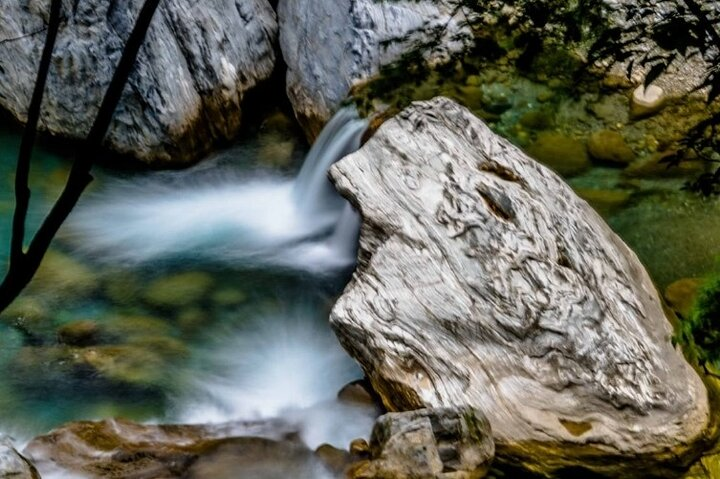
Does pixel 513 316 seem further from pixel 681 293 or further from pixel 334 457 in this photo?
pixel 681 293

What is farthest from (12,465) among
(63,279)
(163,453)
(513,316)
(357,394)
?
(513,316)

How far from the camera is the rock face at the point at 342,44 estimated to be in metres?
6.92

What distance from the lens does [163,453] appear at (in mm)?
4238

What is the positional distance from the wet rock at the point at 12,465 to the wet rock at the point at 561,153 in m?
4.61

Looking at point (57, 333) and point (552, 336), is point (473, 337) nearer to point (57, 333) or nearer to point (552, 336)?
point (552, 336)

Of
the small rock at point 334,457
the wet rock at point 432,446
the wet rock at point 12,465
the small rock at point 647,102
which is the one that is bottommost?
the wet rock at point 12,465

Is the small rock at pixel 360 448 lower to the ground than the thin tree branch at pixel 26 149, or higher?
lower

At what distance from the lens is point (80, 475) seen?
160 inches

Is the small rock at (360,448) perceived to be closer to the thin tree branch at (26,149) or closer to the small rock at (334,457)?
the small rock at (334,457)

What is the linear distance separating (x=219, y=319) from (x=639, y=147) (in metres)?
3.90

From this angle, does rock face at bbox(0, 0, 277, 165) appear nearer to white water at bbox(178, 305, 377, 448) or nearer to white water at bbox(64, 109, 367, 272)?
white water at bbox(64, 109, 367, 272)

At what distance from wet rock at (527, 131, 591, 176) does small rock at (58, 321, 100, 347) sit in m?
3.87

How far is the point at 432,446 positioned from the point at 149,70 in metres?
4.89

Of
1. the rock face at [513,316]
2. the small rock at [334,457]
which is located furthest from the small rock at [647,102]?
the small rock at [334,457]
